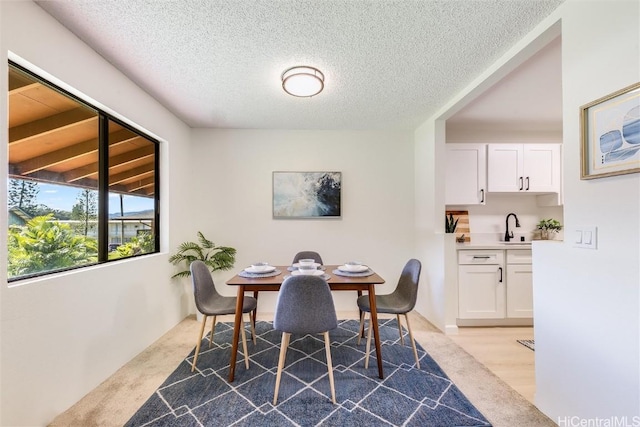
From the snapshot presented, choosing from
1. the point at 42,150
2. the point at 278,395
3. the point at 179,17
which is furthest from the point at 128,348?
the point at 179,17

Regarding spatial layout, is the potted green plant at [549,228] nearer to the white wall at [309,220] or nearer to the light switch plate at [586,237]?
the white wall at [309,220]

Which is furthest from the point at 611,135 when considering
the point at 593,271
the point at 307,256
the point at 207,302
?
the point at 207,302

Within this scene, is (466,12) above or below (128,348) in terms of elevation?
above

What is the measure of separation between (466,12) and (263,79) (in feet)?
5.13

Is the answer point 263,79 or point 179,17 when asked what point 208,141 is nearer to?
point 263,79

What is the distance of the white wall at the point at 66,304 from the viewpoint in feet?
4.63

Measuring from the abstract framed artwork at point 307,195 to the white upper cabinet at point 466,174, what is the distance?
1406mm

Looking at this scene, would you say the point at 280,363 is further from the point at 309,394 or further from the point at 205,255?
the point at 205,255

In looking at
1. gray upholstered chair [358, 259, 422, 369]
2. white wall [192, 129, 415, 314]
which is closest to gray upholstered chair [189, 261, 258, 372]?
gray upholstered chair [358, 259, 422, 369]

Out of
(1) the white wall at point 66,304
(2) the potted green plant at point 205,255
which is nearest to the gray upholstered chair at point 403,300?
(2) the potted green plant at point 205,255

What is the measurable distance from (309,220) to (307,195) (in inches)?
13.3

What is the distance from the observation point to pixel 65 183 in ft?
6.10

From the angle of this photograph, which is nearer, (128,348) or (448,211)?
(128,348)

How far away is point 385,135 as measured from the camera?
3770 mm
